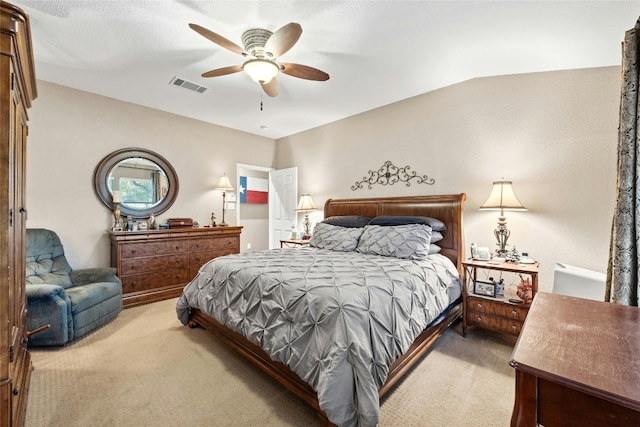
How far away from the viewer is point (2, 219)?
121cm

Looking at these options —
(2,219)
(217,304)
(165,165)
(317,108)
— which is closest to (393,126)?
(317,108)

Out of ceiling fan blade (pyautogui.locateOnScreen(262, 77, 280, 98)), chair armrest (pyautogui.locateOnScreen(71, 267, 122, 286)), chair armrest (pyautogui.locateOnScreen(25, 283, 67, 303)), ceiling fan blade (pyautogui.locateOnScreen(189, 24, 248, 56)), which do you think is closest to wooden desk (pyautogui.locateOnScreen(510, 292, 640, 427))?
ceiling fan blade (pyautogui.locateOnScreen(189, 24, 248, 56))

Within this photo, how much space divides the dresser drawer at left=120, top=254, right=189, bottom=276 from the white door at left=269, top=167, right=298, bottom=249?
6.68ft

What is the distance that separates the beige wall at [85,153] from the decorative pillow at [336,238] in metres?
2.38

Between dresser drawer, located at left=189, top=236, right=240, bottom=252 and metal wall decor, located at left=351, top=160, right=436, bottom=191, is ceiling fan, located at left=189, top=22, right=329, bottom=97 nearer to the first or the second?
metal wall decor, located at left=351, top=160, right=436, bottom=191

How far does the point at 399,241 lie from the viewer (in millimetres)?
2945

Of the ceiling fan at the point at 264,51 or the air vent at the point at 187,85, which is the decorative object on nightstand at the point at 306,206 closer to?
the air vent at the point at 187,85

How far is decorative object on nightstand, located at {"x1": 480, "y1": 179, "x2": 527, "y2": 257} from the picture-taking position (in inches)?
109

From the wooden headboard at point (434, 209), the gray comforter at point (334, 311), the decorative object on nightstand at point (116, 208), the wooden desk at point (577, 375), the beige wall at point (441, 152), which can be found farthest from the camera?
the decorative object on nightstand at point (116, 208)

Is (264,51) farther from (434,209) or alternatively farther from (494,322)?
(494,322)

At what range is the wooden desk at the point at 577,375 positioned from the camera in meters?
0.66

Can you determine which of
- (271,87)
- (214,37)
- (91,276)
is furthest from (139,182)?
(214,37)

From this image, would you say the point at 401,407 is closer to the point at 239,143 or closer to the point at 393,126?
the point at 393,126

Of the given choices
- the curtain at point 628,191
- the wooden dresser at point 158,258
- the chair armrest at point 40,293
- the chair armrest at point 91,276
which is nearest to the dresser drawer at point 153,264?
the wooden dresser at point 158,258
